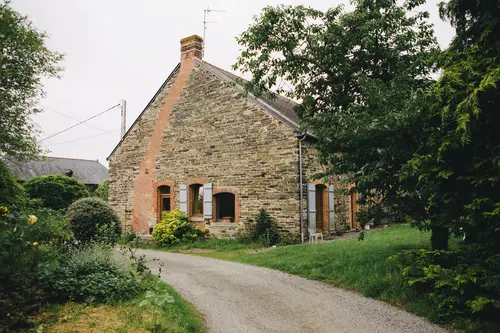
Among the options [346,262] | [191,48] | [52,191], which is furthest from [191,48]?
[346,262]

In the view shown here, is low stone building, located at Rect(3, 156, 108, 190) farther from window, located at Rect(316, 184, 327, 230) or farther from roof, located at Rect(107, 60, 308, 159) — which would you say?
window, located at Rect(316, 184, 327, 230)

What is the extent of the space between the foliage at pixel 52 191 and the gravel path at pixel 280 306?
15546 mm

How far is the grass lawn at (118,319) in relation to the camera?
436 centimetres

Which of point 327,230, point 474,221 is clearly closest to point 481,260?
point 474,221

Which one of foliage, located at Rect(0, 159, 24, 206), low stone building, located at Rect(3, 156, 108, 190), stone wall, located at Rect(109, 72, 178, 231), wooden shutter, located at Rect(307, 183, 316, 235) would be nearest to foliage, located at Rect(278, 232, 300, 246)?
wooden shutter, located at Rect(307, 183, 316, 235)

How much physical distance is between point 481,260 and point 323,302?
8.38 ft

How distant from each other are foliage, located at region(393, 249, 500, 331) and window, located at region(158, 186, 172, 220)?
13.0 meters

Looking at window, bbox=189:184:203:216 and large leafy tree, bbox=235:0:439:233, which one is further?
window, bbox=189:184:203:216

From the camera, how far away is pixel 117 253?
7238mm

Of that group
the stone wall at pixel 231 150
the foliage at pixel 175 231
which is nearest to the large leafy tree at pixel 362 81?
the stone wall at pixel 231 150

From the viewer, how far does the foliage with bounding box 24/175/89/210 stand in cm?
2067

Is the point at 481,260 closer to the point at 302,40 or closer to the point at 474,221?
the point at 474,221

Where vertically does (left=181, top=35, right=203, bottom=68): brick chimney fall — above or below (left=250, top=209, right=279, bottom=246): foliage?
above

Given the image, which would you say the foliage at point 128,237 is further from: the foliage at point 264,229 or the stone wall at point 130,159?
the foliage at point 264,229
